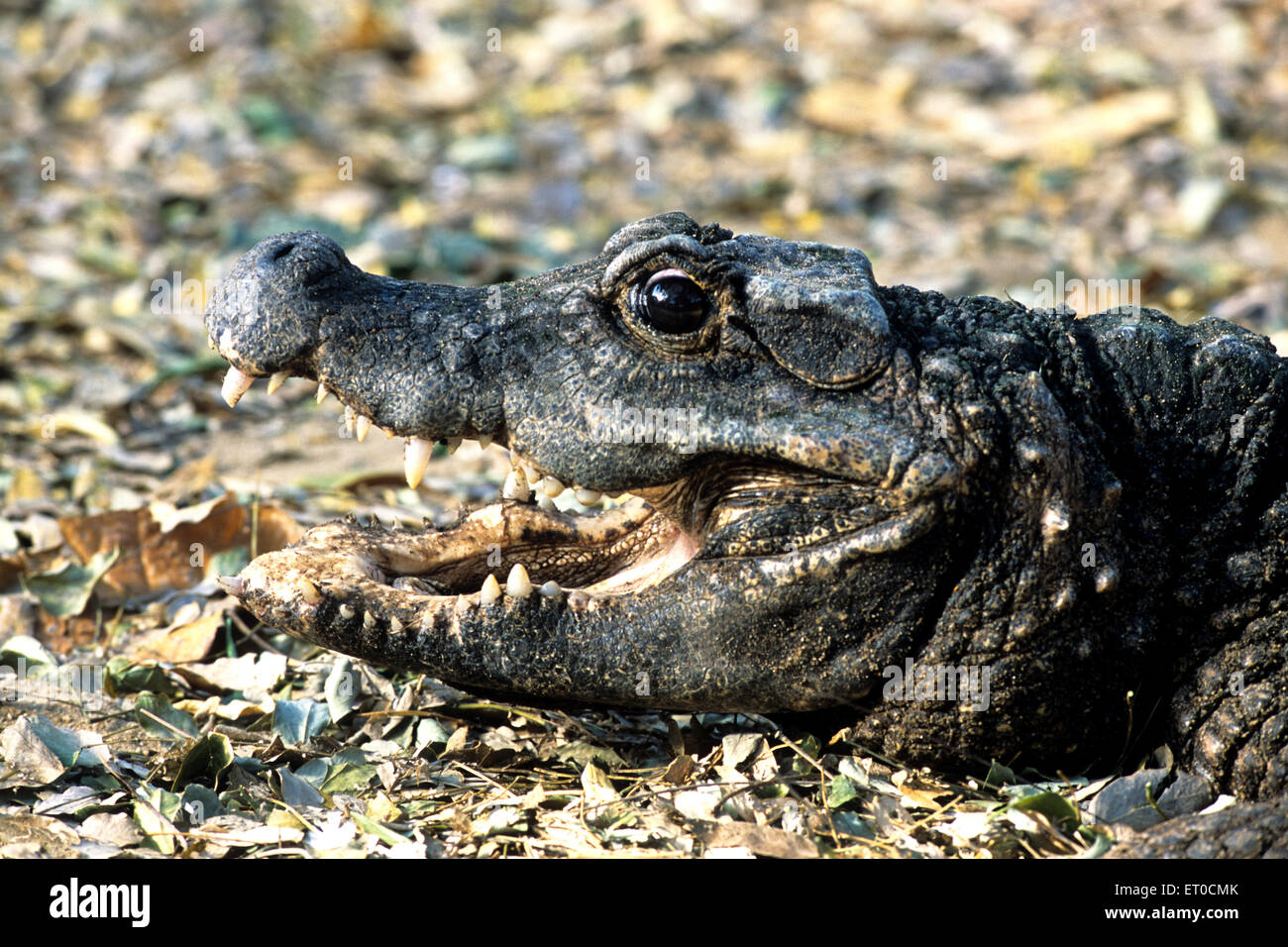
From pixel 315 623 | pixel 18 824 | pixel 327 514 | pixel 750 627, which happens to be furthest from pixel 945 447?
pixel 327 514

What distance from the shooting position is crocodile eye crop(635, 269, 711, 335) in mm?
3381

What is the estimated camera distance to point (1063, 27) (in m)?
10.6

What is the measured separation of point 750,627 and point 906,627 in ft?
1.27

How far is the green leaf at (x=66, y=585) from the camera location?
448cm

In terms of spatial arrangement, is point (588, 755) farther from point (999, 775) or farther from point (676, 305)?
point (676, 305)

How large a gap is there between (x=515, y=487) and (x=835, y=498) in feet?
2.79

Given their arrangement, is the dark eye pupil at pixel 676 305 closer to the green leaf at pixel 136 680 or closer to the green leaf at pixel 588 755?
the green leaf at pixel 588 755

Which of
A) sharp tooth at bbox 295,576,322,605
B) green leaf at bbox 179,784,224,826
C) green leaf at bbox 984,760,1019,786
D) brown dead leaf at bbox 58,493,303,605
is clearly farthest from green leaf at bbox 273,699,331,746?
green leaf at bbox 984,760,1019,786

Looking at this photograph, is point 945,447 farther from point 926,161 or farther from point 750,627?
point 926,161

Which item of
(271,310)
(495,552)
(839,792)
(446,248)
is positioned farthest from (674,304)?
(446,248)

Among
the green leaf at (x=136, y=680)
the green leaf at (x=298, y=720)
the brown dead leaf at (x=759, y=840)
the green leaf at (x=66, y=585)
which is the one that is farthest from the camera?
the green leaf at (x=66, y=585)

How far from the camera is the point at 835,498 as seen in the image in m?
3.29

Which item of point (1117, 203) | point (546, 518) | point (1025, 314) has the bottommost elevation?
point (546, 518)

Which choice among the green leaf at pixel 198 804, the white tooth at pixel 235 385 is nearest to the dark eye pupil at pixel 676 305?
the white tooth at pixel 235 385
